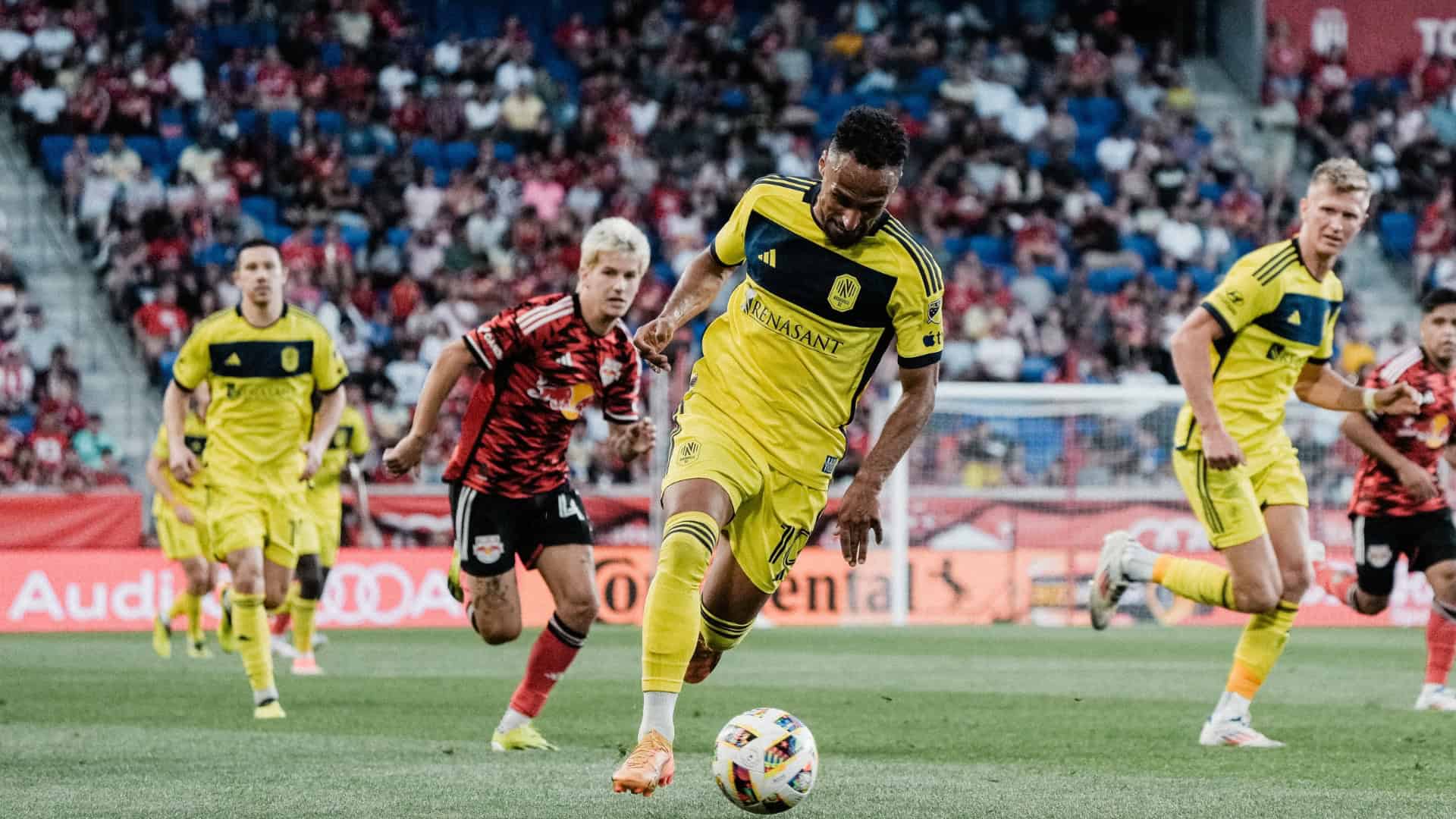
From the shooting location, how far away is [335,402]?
11414 mm

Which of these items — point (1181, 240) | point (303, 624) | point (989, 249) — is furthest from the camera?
point (1181, 240)

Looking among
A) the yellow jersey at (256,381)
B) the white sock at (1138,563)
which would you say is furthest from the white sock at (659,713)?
the yellow jersey at (256,381)

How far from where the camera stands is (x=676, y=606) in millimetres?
6590

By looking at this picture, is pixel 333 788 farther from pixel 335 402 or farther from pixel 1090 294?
pixel 1090 294

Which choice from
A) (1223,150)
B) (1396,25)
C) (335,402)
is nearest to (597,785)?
(335,402)

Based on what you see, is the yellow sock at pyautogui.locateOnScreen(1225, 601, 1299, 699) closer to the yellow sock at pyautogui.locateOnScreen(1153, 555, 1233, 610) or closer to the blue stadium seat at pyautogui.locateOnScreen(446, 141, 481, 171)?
the yellow sock at pyautogui.locateOnScreen(1153, 555, 1233, 610)

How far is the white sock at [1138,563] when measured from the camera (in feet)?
33.8

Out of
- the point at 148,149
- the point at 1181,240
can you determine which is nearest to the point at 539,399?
the point at 148,149

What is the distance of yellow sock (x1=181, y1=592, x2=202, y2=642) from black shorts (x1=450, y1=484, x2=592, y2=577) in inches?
278

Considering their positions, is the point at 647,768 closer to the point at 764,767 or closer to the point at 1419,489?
the point at 764,767

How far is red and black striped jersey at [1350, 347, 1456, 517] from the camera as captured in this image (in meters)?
12.0

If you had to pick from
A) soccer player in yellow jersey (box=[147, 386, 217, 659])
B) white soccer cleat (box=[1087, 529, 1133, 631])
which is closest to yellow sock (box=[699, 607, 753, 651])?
white soccer cleat (box=[1087, 529, 1133, 631])

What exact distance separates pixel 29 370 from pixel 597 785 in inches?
645

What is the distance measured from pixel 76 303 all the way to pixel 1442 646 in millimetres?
17384
